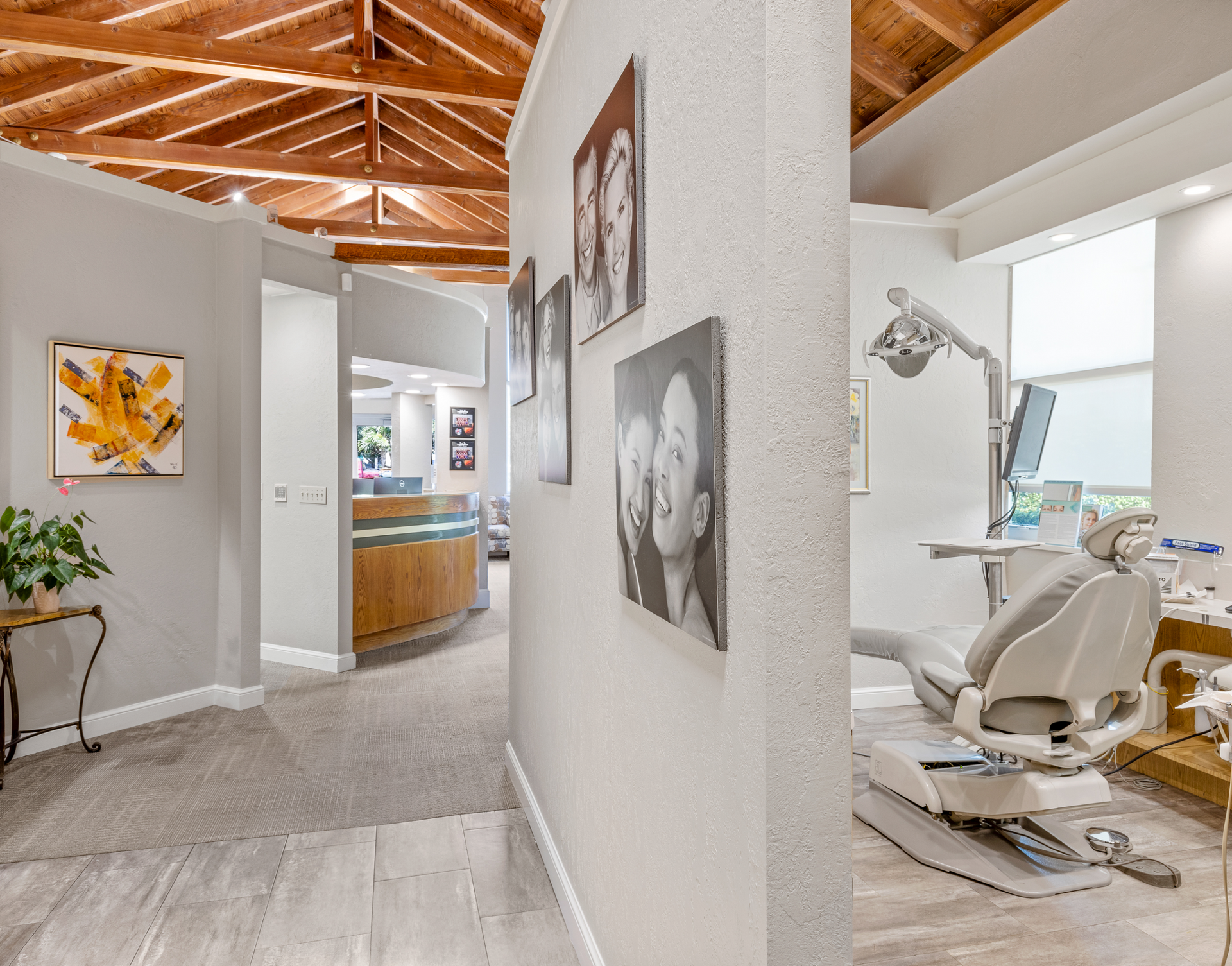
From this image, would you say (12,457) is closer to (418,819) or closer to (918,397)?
(418,819)

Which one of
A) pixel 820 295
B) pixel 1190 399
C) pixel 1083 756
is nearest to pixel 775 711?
Result: pixel 820 295

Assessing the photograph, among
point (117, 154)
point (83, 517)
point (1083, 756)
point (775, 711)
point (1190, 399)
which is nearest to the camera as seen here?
point (775, 711)

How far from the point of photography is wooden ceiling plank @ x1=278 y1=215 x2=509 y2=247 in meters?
6.36

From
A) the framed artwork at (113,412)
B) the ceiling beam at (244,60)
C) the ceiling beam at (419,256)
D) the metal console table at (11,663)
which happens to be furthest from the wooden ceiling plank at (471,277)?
the metal console table at (11,663)

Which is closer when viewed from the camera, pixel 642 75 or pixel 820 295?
pixel 820 295

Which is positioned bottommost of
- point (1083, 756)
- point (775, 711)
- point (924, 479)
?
point (1083, 756)

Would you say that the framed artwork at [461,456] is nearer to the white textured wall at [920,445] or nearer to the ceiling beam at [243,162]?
the ceiling beam at [243,162]

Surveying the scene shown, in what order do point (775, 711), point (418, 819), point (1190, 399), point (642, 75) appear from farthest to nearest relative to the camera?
point (1190, 399) → point (418, 819) → point (642, 75) → point (775, 711)

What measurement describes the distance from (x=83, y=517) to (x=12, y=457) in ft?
1.30

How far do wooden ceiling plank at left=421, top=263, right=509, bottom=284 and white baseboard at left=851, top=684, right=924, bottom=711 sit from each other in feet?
18.6

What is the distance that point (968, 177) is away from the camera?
3.91 m

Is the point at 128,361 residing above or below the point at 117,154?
below

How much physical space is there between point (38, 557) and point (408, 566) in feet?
8.88

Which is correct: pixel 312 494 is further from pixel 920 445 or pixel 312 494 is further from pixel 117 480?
pixel 920 445
